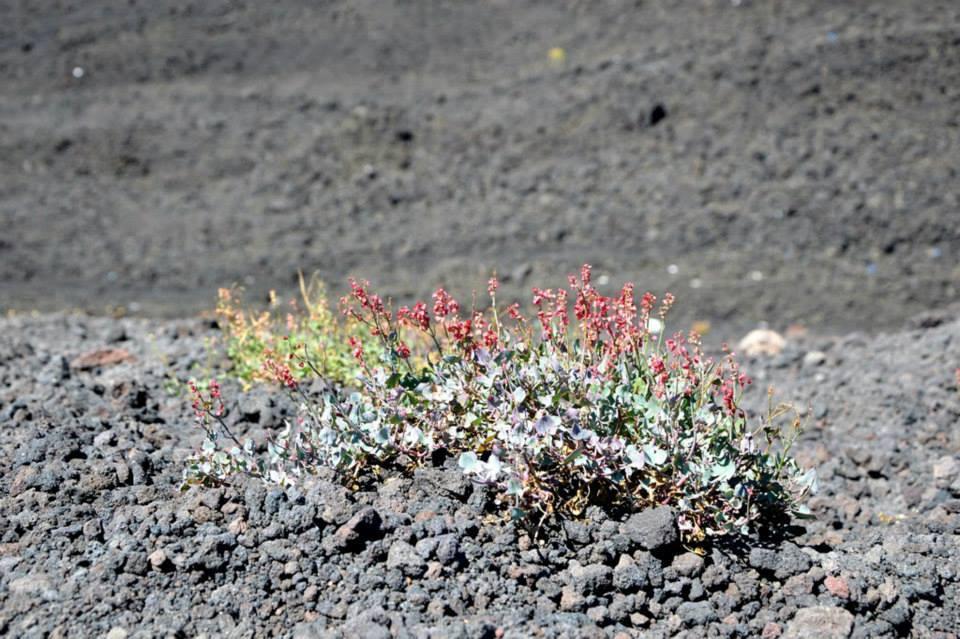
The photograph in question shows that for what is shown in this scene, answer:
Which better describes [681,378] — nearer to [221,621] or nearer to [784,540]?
[784,540]

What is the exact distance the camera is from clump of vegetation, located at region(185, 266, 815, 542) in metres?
2.82

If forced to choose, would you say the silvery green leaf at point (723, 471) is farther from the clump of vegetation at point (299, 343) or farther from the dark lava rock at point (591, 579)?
the clump of vegetation at point (299, 343)

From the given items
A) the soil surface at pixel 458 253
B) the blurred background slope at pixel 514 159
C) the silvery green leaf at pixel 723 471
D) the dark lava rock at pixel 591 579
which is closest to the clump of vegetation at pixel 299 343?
the soil surface at pixel 458 253

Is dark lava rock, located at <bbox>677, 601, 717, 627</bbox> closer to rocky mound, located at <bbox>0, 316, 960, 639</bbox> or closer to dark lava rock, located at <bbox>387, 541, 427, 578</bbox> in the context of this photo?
rocky mound, located at <bbox>0, 316, 960, 639</bbox>

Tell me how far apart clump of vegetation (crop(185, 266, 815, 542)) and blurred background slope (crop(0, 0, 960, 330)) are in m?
4.08

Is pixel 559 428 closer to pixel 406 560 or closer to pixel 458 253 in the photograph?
pixel 406 560

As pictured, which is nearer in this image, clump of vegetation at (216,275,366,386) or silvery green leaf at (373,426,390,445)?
silvery green leaf at (373,426,390,445)

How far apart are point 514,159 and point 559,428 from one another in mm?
6083

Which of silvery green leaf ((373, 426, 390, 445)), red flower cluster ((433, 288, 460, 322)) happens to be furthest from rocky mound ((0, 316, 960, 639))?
red flower cluster ((433, 288, 460, 322))

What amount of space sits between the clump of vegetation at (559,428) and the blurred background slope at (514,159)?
13.4ft

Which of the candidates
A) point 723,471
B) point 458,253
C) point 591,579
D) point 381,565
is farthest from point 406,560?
point 458,253

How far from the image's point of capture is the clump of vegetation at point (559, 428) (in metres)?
2.82

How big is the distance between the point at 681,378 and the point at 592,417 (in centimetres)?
32

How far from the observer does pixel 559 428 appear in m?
2.83
